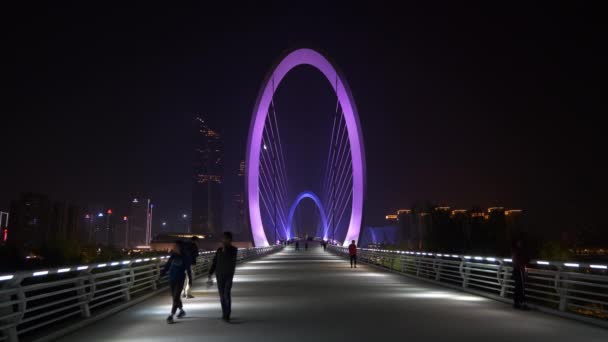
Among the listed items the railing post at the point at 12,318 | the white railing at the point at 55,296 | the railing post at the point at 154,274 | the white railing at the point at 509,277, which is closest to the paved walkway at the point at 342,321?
the white railing at the point at 55,296

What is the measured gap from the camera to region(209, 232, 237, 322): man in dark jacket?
9.81 metres

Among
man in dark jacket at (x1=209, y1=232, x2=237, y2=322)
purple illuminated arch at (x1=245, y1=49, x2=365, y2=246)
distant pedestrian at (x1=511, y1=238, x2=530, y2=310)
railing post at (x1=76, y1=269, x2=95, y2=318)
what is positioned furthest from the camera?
purple illuminated arch at (x1=245, y1=49, x2=365, y2=246)

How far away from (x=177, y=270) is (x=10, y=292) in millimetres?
3085

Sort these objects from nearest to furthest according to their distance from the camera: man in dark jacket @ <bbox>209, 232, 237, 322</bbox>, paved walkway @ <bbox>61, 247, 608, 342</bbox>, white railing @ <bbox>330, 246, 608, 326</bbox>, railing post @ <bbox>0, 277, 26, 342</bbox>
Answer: railing post @ <bbox>0, 277, 26, 342</bbox> → paved walkway @ <bbox>61, 247, 608, 342</bbox> → man in dark jacket @ <bbox>209, 232, 237, 322</bbox> → white railing @ <bbox>330, 246, 608, 326</bbox>

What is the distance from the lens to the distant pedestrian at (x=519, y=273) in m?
11.5

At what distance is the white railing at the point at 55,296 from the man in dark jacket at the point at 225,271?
235 cm

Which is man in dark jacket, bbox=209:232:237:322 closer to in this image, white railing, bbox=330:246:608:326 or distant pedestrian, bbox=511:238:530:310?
distant pedestrian, bbox=511:238:530:310

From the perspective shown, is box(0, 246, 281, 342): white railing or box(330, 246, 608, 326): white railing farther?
box(330, 246, 608, 326): white railing

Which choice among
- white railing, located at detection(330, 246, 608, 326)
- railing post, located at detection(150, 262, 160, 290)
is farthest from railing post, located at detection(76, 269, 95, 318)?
white railing, located at detection(330, 246, 608, 326)

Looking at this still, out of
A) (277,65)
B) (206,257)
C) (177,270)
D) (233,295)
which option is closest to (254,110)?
(277,65)

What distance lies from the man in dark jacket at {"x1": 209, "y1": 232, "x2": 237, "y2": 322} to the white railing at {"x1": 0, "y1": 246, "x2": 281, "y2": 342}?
7.72 ft

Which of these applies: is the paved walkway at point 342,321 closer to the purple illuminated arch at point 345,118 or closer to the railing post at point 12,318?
the railing post at point 12,318

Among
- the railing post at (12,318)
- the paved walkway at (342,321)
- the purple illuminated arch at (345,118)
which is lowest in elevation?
the paved walkway at (342,321)

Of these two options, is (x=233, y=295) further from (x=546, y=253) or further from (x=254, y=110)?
(x=254, y=110)
